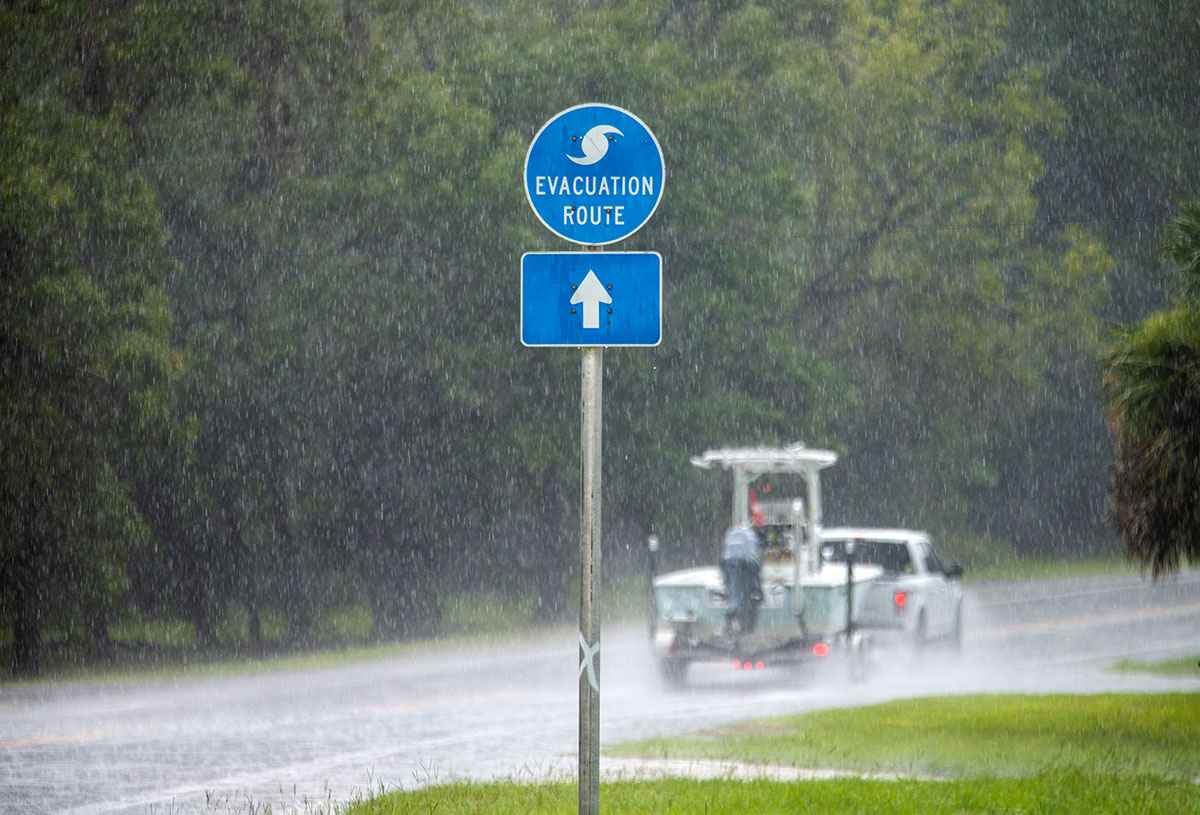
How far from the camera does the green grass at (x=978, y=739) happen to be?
11.4m

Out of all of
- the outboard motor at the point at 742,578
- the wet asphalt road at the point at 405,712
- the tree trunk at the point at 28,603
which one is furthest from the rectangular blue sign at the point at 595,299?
the tree trunk at the point at 28,603

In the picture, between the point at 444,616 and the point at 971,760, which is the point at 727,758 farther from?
the point at 444,616

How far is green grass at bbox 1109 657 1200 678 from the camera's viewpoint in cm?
1942

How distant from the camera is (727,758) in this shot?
12.0 m

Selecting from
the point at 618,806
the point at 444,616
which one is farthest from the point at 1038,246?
the point at 618,806

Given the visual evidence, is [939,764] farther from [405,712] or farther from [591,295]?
[591,295]

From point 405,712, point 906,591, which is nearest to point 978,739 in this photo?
point 405,712

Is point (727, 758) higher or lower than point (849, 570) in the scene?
lower

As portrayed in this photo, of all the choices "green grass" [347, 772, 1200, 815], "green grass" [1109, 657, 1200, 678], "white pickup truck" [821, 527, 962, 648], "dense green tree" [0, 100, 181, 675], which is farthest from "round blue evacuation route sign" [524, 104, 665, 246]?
"dense green tree" [0, 100, 181, 675]

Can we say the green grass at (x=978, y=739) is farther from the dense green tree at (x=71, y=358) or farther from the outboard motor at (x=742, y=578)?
the dense green tree at (x=71, y=358)

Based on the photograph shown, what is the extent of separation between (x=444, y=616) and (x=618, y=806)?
21.8 metres

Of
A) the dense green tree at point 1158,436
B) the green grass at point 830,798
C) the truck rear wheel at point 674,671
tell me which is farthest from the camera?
the truck rear wheel at point 674,671

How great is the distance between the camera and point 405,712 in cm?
1588

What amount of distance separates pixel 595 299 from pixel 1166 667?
52.1 ft
